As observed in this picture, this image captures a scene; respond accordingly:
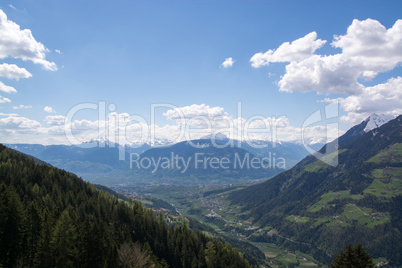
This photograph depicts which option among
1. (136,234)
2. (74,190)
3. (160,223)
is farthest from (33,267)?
(74,190)

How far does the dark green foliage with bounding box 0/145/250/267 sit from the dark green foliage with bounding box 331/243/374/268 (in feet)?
143

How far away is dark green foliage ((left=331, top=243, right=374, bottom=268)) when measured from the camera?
48.4 metres

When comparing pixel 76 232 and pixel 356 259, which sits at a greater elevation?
pixel 76 232

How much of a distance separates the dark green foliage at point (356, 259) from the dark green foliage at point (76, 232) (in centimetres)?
4353

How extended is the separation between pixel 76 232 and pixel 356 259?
63.3 m

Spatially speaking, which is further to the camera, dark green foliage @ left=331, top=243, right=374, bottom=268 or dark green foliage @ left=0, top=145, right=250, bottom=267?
dark green foliage @ left=0, top=145, right=250, bottom=267

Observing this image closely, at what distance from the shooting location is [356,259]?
48.8m

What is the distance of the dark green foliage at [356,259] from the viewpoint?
4844 centimetres

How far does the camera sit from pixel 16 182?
348ft

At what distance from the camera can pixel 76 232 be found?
58250 millimetres

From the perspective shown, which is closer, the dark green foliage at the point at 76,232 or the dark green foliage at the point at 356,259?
the dark green foliage at the point at 356,259

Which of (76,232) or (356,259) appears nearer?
(356,259)

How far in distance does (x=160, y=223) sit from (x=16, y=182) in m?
67.2

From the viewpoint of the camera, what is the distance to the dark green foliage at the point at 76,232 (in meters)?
51.7
